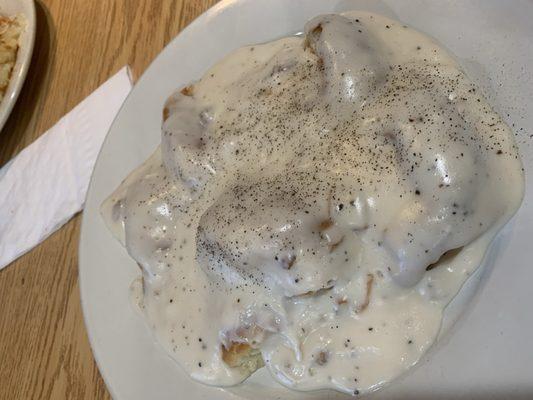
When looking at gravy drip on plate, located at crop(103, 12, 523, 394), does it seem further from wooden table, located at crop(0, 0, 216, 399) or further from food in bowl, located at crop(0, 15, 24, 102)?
food in bowl, located at crop(0, 15, 24, 102)

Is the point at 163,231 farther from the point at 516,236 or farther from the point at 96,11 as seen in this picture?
the point at 96,11

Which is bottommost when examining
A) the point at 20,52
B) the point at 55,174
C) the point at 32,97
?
the point at 55,174

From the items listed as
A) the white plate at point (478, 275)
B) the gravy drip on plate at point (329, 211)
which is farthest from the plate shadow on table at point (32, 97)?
the gravy drip on plate at point (329, 211)

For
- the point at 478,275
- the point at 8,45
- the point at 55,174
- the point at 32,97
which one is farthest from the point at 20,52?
the point at 478,275

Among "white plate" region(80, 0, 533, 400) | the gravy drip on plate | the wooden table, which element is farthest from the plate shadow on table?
the gravy drip on plate

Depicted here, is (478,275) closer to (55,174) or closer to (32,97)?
(55,174)
